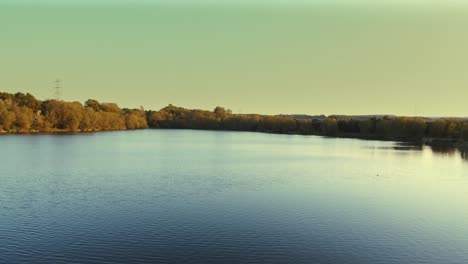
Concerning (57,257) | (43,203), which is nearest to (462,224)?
(57,257)

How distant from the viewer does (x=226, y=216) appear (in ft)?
80.3

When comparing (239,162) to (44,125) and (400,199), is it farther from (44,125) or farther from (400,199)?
(44,125)

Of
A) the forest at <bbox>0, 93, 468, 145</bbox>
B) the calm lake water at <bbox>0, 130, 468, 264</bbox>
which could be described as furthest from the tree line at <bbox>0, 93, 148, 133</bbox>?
the calm lake water at <bbox>0, 130, 468, 264</bbox>

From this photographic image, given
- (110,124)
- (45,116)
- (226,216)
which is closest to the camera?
(226,216)

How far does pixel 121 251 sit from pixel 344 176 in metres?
29.2

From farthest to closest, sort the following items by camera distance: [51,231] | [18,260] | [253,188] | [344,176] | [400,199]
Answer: [344,176], [253,188], [400,199], [51,231], [18,260]

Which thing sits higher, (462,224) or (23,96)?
(23,96)

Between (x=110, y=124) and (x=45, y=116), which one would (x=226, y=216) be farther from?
(x=110, y=124)

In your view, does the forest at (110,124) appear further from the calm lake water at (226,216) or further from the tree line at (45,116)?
the calm lake water at (226,216)

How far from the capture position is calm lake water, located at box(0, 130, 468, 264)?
1831cm

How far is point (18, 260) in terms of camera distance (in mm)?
16750

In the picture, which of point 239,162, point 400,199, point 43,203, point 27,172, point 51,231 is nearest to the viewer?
point 51,231

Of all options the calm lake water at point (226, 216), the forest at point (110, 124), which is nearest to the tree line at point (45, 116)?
the forest at point (110, 124)

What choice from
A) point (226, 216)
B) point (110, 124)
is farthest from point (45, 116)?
point (226, 216)
